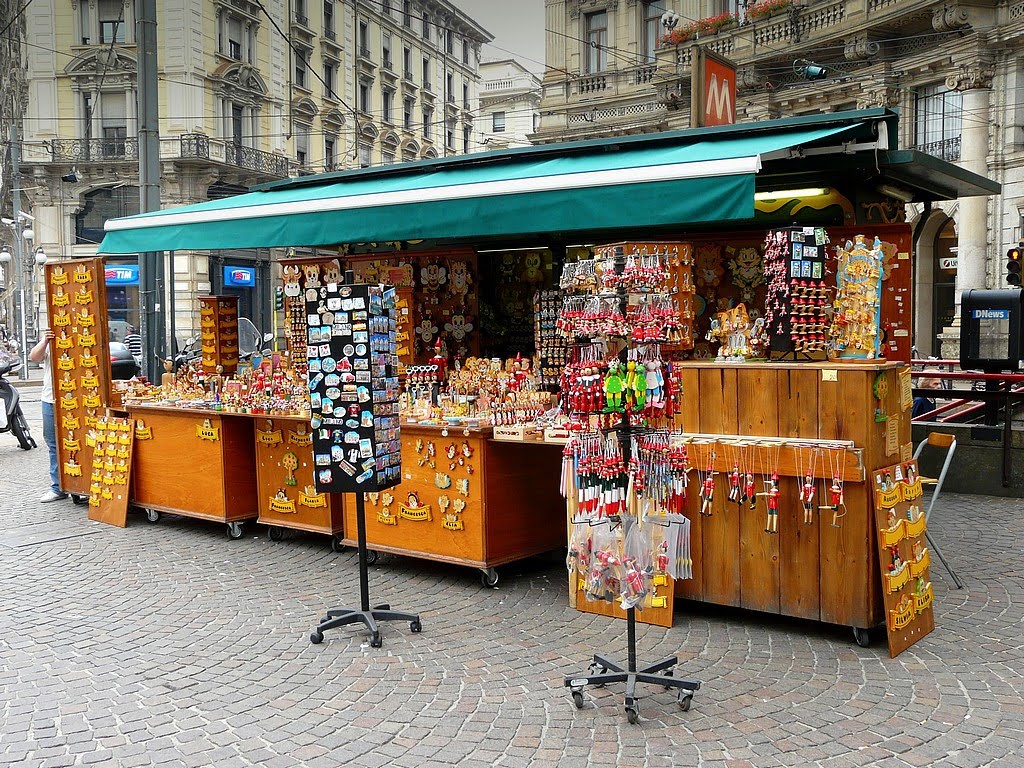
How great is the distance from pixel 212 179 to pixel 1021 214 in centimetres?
2652

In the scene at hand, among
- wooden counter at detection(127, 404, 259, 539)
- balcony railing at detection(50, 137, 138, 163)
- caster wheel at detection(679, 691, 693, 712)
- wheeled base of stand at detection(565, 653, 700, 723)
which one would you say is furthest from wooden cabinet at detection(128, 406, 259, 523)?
balcony railing at detection(50, 137, 138, 163)

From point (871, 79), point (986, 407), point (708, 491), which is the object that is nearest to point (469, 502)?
point (708, 491)

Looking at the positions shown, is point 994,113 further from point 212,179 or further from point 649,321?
point 212,179

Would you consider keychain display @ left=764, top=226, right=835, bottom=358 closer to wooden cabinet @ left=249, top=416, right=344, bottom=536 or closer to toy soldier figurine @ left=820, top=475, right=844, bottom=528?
toy soldier figurine @ left=820, top=475, right=844, bottom=528

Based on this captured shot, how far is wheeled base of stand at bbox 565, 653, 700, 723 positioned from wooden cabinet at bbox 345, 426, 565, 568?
1.91 metres

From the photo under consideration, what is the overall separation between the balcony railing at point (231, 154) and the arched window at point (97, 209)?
326 cm

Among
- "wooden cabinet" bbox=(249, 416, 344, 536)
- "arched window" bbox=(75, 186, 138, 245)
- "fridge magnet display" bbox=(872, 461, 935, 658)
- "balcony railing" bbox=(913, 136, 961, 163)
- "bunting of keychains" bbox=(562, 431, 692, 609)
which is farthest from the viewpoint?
"arched window" bbox=(75, 186, 138, 245)

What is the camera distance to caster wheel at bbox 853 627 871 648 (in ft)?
16.3

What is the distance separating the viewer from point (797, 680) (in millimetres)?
4531

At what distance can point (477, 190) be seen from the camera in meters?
6.10

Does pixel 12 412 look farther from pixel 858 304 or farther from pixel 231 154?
pixel 231 154

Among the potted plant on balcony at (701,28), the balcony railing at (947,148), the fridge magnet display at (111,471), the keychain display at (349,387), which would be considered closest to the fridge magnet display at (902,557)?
the keychain display at (349,387)

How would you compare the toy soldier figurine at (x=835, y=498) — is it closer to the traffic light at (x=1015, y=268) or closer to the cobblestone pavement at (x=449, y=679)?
the cobblestone pavement at (x=449, y=679)

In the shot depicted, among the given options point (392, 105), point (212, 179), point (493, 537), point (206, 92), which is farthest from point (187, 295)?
point (493, 537)
